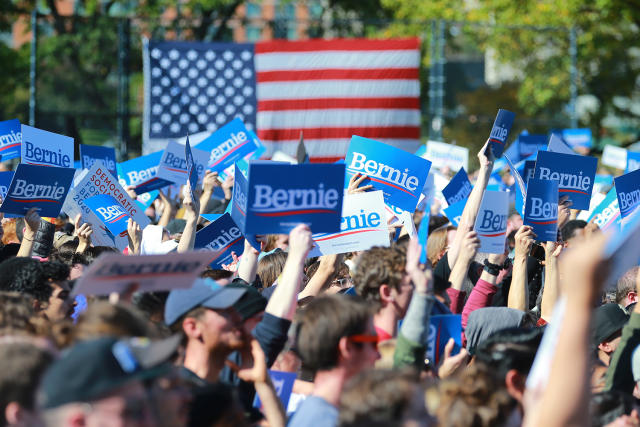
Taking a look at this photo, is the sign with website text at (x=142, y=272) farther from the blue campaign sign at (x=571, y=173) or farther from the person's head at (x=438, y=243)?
the blue campaign sign at (x=571, y=173)

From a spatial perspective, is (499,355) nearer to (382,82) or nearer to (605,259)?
(605,259)

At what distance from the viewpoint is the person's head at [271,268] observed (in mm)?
6184

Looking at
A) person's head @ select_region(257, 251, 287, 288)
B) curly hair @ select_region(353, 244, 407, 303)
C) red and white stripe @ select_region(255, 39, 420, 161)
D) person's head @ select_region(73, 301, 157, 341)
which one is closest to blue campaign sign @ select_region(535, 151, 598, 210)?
person's head @ select_region(257, 251, 287, 288)

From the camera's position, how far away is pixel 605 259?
2.34m

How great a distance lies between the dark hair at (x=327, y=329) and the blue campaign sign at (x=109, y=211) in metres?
4.05

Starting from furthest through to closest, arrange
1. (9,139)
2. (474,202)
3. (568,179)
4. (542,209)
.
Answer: (9,139) < (568,179) < (542,209) < (474,202)

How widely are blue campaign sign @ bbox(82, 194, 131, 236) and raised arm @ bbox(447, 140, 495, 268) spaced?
9.03ft

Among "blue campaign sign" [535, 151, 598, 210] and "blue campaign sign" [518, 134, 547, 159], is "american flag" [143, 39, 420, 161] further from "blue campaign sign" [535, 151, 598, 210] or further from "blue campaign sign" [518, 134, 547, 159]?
"blue campaign sign" [535, 151, 598, 210]

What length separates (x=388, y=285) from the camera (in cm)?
427

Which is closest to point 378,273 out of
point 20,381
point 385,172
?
point 20,381

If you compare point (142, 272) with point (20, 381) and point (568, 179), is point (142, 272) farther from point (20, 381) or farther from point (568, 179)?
point (568, 179)

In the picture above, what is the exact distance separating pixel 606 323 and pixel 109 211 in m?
3.99

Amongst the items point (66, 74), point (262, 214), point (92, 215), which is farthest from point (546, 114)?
point (262, 214)

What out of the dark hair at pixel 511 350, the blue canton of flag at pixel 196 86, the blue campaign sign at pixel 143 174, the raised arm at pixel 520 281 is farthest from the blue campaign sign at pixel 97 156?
the blue canton of flag at pixel 196 86
